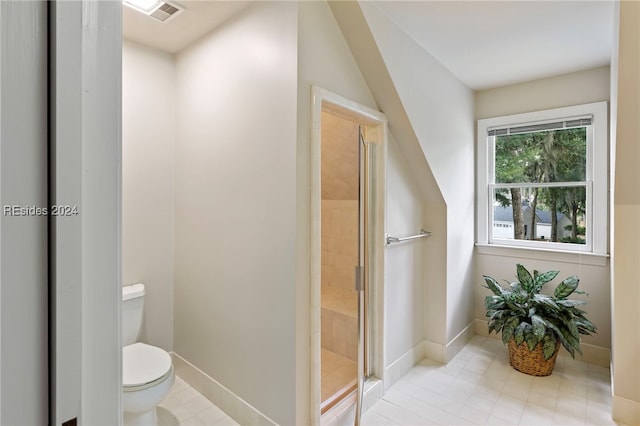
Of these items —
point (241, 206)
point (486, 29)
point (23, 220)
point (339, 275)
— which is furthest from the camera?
point (339, 275)

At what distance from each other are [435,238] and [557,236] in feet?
3.87

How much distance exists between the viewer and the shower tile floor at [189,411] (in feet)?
6.23

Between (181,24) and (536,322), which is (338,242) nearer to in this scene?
(536,322)

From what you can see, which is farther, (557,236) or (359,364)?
(557,236)

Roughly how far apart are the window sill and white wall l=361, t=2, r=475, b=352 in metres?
0.19

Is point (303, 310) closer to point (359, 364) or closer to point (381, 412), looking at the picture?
point (359, 364)

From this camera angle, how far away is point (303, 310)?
1623mm

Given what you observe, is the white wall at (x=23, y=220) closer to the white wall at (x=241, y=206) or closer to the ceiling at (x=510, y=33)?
the white wall at (x=241, y=206)

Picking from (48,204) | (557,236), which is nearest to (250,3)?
(48,204)

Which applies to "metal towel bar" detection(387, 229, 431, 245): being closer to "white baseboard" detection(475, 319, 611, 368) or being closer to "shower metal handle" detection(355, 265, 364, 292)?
"shower metal handle" detection(355, 265, 364, 292)

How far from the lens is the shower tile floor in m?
1.90

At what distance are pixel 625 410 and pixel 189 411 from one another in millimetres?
2596

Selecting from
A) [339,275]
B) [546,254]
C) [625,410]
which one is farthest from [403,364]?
[546,254]

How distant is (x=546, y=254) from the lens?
2.88m
